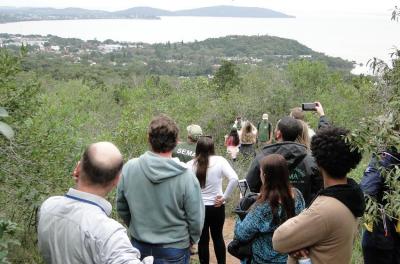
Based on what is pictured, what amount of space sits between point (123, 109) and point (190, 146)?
14578mm

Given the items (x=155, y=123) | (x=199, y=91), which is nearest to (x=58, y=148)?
(x=155, y=123)

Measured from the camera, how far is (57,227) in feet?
6.28

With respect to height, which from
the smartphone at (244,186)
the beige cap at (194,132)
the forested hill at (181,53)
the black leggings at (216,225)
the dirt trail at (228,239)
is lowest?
the forested hill at (181,53)

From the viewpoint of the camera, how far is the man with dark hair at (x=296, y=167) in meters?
3.48

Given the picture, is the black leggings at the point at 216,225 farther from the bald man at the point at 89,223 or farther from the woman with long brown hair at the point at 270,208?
the bald man at the point at 89,223

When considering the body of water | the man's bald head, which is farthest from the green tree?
the man's bald head

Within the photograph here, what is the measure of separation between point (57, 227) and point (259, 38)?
5937 cm

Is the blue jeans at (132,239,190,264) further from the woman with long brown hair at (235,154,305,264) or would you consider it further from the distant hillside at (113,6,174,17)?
the distant hillside at (113,6,174,17)

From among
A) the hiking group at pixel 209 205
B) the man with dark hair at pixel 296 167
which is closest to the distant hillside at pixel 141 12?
the hiking group at pixel 209 205

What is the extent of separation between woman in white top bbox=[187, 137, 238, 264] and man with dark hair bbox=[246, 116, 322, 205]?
2.52 feet

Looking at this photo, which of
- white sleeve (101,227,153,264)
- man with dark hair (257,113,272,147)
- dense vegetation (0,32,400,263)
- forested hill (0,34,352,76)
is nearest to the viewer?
white sleeve (101,227,153,264)

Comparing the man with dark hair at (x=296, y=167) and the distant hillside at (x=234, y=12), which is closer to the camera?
the man with dark hair at (x=296, y=167)

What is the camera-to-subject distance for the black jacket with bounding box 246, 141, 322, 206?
11.4ft

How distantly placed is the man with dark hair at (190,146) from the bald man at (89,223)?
8.24ft
